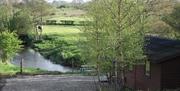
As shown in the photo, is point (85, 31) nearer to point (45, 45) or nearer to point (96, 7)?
point (96, 7)

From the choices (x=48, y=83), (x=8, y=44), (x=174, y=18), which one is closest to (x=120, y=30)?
(x=48, y=83)

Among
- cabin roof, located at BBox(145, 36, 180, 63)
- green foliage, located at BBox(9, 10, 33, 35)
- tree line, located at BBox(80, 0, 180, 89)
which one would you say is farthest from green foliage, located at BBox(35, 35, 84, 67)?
tree line, located at BBox(80, 0, 180, 89)

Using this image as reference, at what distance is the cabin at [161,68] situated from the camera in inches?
980

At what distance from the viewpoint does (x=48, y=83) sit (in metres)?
32.4

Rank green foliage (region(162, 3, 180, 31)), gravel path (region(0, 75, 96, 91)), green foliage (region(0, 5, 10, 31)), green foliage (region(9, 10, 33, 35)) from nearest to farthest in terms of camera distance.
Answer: gravel path (region(0, 75, 96, 91)) → green foliage (region(162, 3, 180, 31)) → green foliage (region(0, 5, 10, 31)) → green foliage (region(9, 10, 33, 35))


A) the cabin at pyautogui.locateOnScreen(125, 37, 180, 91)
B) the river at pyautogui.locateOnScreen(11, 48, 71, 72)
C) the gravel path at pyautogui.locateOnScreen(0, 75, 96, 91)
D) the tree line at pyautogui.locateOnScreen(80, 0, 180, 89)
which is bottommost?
the river at pyautogui.locateOnScreen(11, 48, 71, 72)

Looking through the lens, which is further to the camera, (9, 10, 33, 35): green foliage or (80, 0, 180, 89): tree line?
(9, 10, 33, 35): green foliage

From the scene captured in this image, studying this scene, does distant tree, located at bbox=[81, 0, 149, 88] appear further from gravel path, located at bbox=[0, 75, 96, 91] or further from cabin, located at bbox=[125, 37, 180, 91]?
gravel path, located at bbox=[0, 75, 96, 91]

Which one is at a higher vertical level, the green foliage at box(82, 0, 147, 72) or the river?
the green foliage at box(82, 0, 147, 72)

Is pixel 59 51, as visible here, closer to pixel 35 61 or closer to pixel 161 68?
pixel 35 61

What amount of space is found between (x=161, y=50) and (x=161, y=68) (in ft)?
5.63

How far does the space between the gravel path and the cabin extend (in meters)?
4.10

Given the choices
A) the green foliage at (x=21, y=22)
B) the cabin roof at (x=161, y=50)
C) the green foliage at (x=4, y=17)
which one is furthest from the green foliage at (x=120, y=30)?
the green foliage at (x=21, y=22)

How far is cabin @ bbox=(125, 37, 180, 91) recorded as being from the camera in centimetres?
2489
